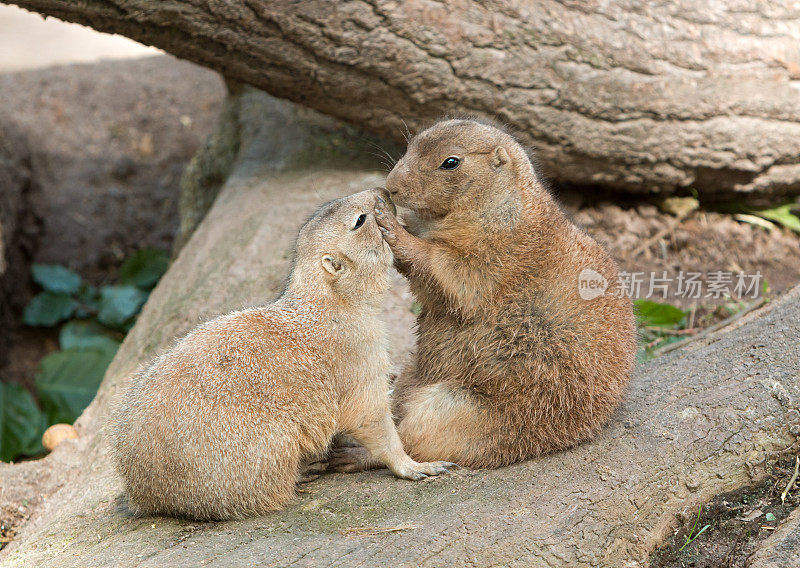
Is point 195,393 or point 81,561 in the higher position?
point 195,393

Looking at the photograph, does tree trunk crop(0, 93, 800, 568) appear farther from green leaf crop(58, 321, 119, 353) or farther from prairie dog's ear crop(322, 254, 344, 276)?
green leaf crop(58, 321, 119, 353)

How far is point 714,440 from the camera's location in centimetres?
422

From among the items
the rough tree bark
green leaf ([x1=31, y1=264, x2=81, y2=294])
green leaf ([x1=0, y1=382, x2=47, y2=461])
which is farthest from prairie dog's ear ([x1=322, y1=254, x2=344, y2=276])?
green leaf ([x1=31, y1=264, x2=81, y2=294])

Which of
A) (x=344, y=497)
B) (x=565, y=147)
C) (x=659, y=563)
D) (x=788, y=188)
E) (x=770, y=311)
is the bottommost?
(x=659, y=563)

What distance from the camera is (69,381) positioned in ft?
27.8

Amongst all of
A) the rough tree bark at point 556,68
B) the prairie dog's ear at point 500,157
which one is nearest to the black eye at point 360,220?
the prairie dog's ear at point 500,157

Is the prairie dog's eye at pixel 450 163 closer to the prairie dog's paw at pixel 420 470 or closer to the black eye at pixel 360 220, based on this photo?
the black eye at pixel 360 220

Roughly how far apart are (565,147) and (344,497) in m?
4.55

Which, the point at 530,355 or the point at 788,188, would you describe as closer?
the point at 530,355

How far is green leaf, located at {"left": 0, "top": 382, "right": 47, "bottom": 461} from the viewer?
7844 millimetres

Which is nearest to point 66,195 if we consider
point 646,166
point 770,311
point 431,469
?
point 646,166

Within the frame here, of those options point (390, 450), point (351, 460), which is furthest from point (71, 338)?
point (390, 450)

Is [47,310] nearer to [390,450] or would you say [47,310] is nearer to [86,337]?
[86,337]

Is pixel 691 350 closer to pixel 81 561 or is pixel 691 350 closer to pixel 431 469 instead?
pixel 431 469
